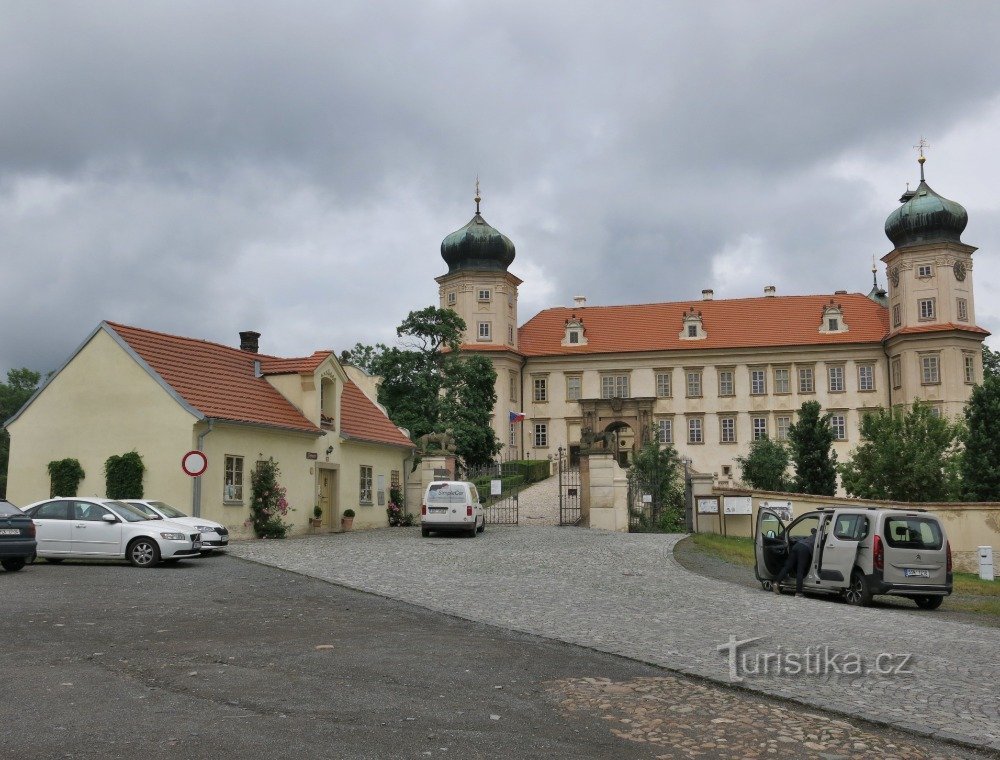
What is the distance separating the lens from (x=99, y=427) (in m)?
26.9

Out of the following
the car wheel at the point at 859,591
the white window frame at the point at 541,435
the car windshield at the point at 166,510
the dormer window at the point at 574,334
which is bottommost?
the car wheel at the point at 859,591

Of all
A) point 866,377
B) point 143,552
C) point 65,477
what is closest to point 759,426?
point 866,377

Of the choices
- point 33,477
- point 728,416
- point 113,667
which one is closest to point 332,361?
point 33,477

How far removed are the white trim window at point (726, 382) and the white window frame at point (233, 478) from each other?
4940cm

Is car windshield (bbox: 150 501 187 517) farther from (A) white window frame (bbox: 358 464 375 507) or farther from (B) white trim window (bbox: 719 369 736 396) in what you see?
(B) white trim window (bbox: 719 369 736 396)

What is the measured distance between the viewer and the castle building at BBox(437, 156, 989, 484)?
66875 mm

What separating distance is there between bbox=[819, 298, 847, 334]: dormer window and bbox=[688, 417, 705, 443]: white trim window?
34.8 feet

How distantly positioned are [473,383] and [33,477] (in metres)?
29.4

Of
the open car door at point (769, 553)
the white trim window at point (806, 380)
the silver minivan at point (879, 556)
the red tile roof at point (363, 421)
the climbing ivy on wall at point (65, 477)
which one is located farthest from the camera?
the white trim window at point (806, 380)

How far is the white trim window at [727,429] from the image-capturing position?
7147cm

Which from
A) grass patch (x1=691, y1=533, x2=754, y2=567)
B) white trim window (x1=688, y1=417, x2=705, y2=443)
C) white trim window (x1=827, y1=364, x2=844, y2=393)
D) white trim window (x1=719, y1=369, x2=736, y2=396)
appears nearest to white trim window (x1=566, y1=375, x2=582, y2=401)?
white trim window (x1=688, y1=417, x2=705, y2=443)

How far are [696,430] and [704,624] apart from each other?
59.8 m

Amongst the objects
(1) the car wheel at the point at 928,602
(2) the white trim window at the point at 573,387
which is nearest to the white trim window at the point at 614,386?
(2) the white trim window at the point at 573,387

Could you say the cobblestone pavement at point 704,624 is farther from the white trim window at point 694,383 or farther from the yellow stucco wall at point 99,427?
the white trim window at point 694,383
